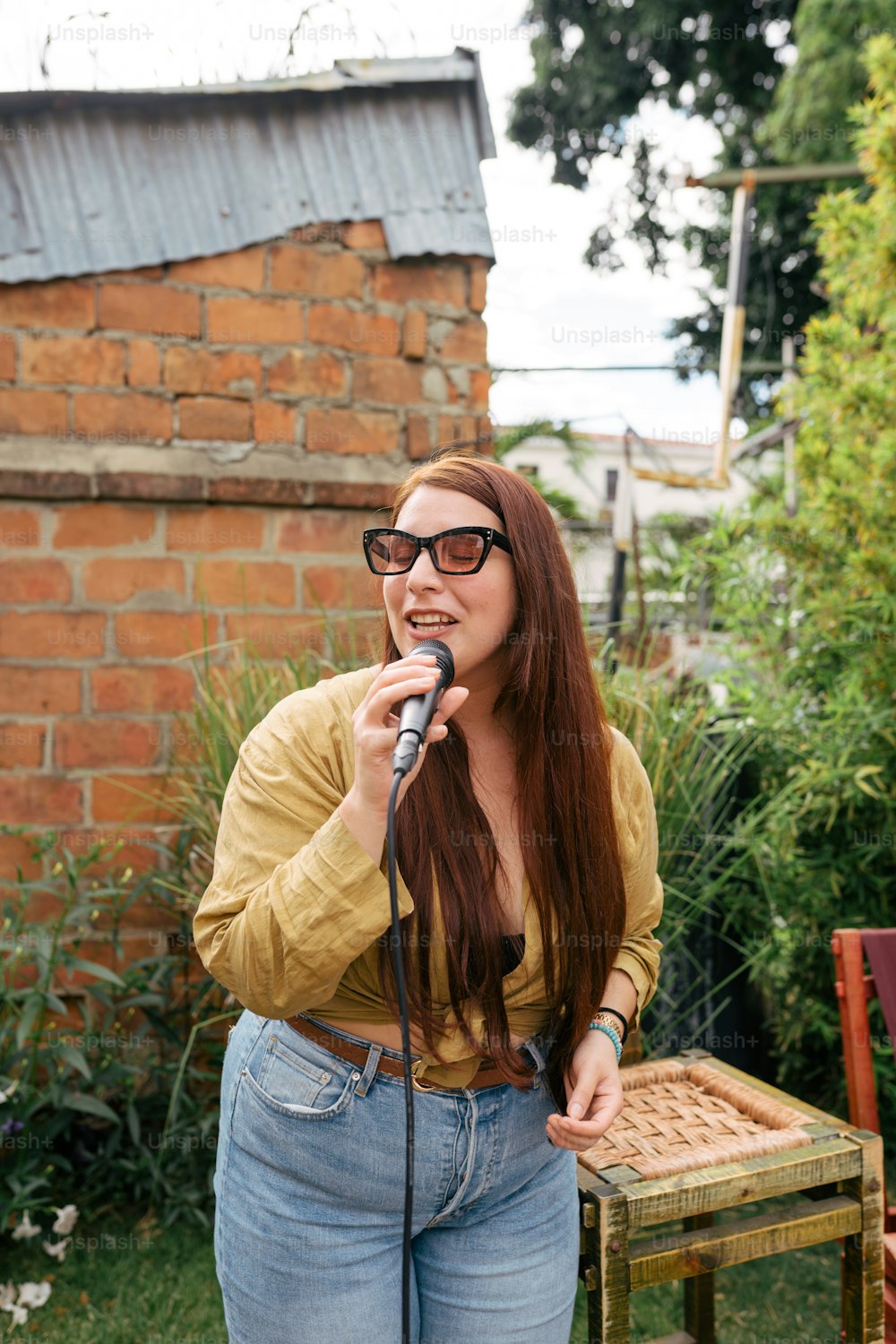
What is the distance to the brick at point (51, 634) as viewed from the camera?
3.15m

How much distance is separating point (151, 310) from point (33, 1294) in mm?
2748

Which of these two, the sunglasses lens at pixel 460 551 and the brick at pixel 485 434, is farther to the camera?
the brick at pixel 485 434

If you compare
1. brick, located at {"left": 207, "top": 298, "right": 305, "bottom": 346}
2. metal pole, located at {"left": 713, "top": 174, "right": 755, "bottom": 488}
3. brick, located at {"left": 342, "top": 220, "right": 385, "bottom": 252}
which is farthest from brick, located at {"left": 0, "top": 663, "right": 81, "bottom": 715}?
metal pole, located at {"left": 713, "top": 174, "right": 755, "bottom": 488}

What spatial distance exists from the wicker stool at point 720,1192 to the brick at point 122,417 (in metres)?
2.34

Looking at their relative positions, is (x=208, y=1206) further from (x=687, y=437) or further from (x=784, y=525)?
(x=687, y=437)

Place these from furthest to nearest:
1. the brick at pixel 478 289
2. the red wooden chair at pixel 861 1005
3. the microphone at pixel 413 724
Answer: the brick at pixel 478 289 → the red wooden chair at pixel 861 1005 → the microphone at pixel 413 724

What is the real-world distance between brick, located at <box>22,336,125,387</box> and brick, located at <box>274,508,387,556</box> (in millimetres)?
675

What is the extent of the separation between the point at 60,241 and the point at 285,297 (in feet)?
2.26

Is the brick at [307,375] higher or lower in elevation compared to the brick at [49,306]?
lower

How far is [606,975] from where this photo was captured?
1694 millimetres

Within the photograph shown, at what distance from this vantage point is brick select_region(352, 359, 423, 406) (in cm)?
343

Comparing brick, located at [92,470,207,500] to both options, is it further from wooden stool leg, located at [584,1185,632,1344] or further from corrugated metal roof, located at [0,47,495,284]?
wooden stool leg, located at [584,1185,632,1344]

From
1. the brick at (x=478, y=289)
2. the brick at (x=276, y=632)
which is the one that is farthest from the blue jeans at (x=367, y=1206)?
the brick at (x=478, y=289)

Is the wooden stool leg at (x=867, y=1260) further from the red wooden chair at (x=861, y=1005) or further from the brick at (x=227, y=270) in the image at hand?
the brick at (x=227, y=270)
